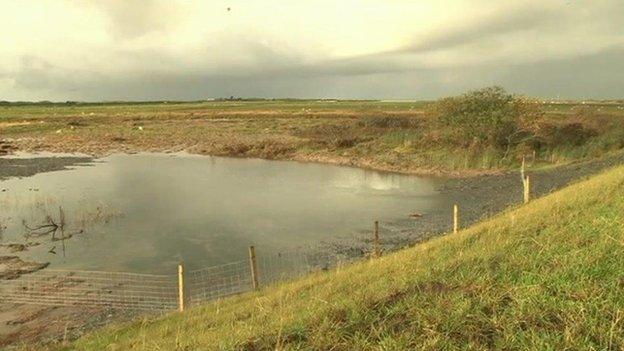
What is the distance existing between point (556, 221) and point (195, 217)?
20267 millimetres

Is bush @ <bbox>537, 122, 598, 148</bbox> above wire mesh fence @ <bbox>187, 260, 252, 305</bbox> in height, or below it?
above

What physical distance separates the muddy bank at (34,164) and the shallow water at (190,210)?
206 cm

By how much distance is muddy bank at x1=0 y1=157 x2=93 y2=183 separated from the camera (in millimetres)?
45406

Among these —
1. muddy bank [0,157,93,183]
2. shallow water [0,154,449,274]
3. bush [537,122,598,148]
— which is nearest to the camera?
shallow water [0,154,449,274]

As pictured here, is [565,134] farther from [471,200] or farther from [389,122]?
[389,122]

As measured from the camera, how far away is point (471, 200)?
30547 millimetres

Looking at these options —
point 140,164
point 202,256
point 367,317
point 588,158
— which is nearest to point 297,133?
point 140,164

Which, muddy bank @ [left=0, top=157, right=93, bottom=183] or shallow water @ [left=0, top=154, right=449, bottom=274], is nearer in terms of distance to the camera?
shallow water @ [left=0, top=154, right=449, bottom=274]

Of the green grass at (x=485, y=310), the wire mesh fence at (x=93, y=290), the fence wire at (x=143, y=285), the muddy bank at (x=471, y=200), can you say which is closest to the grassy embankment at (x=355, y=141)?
the muddy bank at (x=471, y=200)

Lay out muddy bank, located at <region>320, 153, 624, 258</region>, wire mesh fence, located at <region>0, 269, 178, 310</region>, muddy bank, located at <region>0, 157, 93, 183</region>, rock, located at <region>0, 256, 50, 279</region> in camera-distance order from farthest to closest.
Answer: muddy bank, located at <region>0, 157, 93, 183</region> < muddy bank, located at <region>320, 153, 624, 258</region> < rock, located at <region>0, 256, 50, 279</region> < wire mesh fence, located at <region>0, 269, 178, 310</region>

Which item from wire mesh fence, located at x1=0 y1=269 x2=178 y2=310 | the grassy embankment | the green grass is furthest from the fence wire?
the grassy embankment

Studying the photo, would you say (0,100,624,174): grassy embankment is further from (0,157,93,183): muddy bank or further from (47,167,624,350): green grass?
(47,167,624,350): green grass

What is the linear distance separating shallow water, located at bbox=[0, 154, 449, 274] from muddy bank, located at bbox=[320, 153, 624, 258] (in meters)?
1.18

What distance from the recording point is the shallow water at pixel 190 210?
21688 mm
